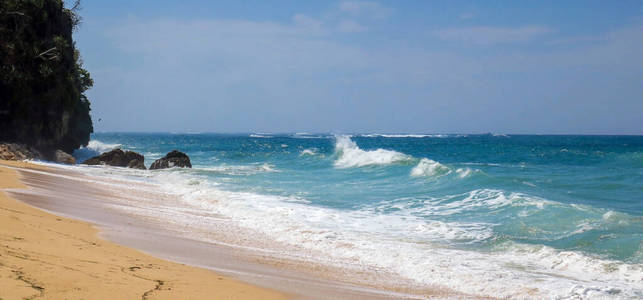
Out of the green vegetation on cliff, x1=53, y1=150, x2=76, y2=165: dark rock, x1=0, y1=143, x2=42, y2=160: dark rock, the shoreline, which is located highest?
the green vegetation on cliff

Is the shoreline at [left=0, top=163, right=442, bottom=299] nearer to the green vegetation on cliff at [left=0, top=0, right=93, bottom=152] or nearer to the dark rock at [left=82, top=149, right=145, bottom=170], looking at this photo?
the green vegetation on cliff at [left=0, top=0, right=93, bottom=152]

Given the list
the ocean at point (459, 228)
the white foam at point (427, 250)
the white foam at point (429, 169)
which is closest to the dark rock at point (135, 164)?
the ocean at point (459, 228)

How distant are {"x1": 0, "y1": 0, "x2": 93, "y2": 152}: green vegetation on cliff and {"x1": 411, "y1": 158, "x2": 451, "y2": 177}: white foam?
62.9 feet

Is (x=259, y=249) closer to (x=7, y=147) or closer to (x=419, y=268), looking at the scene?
(x=419, y=268)

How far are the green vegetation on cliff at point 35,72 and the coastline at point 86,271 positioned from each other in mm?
22293

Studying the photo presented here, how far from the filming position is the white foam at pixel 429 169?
2454cm

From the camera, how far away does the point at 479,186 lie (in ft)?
63.7

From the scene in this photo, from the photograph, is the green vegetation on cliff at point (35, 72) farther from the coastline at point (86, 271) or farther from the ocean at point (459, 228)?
the coastline at point (86, 271)

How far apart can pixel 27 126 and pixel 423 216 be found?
2339cm

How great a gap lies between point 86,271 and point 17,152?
22.5 meters

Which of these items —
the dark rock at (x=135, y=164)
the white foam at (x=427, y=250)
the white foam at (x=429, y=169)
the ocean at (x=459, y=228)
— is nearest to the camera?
the white foam at (x=427, y=250)

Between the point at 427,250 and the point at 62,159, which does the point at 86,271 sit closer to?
the point at 427,250

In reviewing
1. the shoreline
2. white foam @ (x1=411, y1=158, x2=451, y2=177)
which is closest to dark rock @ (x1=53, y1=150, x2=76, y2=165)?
white foam @ (x1=411, y1=158, x2=451, y2=177)

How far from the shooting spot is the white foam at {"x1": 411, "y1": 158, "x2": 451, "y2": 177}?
80.5 feet
